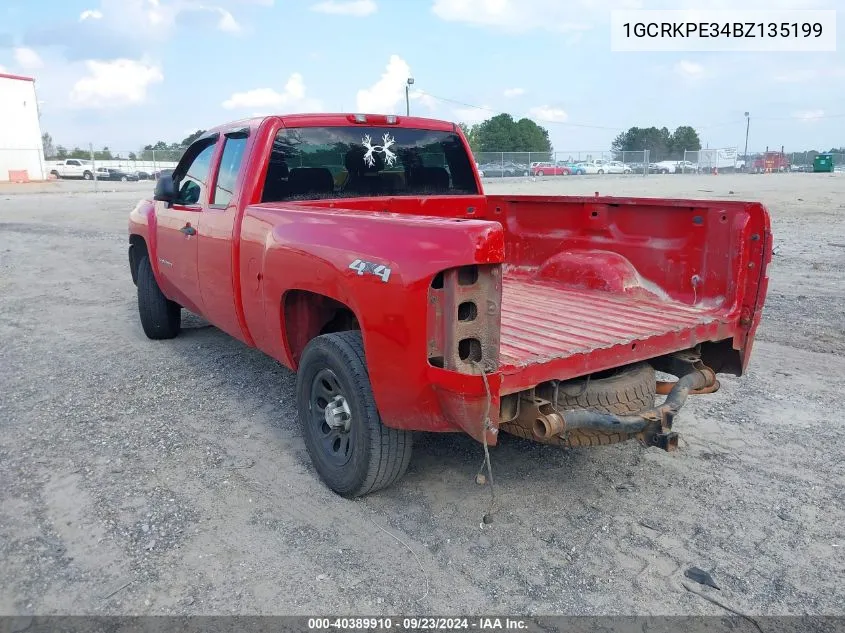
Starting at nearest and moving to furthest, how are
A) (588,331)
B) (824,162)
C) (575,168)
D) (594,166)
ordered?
(588,331), (575,168), (594,166), (824,162)

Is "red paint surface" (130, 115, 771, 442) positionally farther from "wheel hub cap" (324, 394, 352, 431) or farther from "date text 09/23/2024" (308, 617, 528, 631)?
"date text 09/23/2024" (308, 617, 528, 631)

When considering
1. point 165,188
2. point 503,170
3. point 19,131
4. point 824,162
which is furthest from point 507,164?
point 165,188

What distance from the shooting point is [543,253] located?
514 cm

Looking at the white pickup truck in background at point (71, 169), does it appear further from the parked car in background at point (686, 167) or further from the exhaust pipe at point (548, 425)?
the exhaust pipe at point (548, 425)

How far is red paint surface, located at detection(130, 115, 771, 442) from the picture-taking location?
9.80ft

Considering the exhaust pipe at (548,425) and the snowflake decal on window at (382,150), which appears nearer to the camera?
the exhaust pipe at (548,425)

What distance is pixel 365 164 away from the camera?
4898 mm

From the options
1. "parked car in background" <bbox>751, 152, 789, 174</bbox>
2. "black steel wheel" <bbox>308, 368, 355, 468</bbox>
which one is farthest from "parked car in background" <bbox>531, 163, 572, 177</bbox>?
"black steel wheel" <bbox>308, 368, 355, 468</bbox>

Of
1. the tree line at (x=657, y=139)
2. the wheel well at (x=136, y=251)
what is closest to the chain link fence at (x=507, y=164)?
the tree line at (x=657, y=139)

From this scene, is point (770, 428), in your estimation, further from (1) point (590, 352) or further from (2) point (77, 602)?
(2) point (77, 602)

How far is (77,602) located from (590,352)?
2.43 m

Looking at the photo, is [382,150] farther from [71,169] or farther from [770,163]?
[770,163]

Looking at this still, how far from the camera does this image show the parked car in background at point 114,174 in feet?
152

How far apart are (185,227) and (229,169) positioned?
724mm
